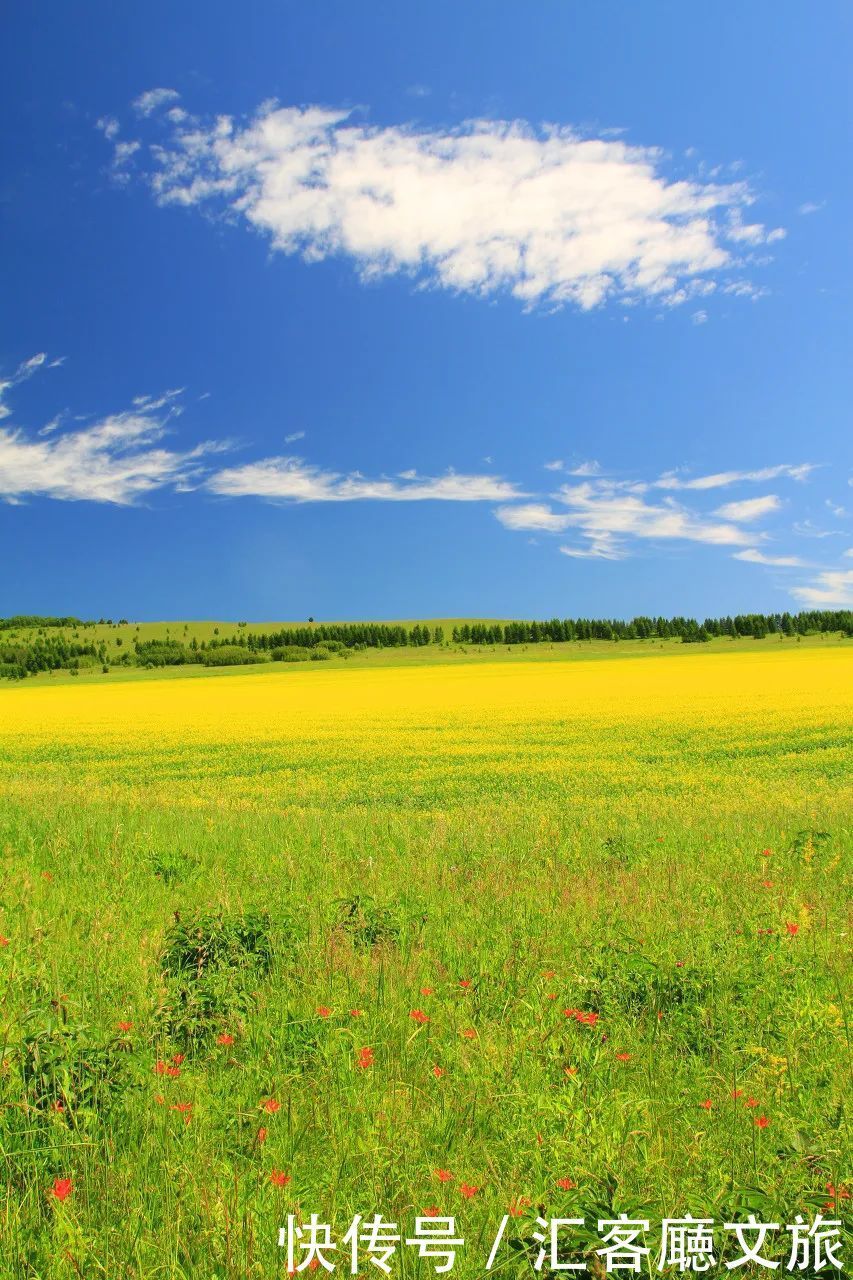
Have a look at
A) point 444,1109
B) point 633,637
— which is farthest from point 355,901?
point 633,637

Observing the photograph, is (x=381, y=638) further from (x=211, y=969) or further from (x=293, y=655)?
(x=211, y=969)

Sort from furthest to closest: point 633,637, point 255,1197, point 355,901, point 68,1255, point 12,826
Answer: point 633,637 → point 12,826 → point 355,901 → point 255,1197 → point 68,1255

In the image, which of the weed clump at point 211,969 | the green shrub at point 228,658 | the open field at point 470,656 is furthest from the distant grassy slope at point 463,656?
the weed clump at point 211,969

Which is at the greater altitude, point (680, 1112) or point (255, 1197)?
point (255, 1197)

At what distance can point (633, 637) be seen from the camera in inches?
6275

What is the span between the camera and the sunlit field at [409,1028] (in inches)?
127

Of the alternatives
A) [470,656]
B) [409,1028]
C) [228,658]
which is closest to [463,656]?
[470,656]

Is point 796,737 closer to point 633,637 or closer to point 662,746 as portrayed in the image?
point 662,746

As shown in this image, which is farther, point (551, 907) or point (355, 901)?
point (551, 907)

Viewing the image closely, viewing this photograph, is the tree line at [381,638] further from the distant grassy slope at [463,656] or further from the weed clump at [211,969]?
the weed clump at [211,969]

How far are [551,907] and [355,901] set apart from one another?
2.01m

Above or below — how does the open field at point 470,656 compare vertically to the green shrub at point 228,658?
below

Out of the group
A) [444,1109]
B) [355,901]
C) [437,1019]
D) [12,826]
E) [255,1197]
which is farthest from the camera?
[12,826]

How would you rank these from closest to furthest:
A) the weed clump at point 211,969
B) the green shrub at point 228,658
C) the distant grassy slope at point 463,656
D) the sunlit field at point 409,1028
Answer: the sunlit field at point 409,1028
the weed clump at point 211,969
the distant grassy slope at point 463,656
the green shrub at point 228,658
